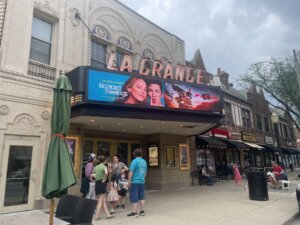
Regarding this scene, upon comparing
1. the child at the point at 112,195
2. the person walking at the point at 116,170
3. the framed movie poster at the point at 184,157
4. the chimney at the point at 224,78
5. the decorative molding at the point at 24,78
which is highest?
the chimney at the point at 224,78

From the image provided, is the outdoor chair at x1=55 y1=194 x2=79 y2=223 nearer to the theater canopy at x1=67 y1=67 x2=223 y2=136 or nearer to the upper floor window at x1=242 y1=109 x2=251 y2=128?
the theater canopy at x1=67 y1=67 x2=223 y2=136

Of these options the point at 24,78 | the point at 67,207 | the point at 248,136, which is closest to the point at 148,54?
the point at 24,78

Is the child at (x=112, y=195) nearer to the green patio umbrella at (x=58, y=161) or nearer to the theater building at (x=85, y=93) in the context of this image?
the theater building at (x=85, y=93)

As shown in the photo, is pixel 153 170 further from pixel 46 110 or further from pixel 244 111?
pixel 244 111

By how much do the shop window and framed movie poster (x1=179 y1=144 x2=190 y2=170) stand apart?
1.79ft

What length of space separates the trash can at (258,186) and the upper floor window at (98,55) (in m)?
8.65

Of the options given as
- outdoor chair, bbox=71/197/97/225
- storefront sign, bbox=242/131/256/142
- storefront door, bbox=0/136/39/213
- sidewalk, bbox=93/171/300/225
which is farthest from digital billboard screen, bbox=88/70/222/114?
storefront sign, bbox=242/131/256/142

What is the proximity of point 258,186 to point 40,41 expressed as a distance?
10.8 metres

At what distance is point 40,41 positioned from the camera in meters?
10.9

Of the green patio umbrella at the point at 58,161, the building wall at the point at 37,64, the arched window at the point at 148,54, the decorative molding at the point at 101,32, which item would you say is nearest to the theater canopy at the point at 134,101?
the building wall at the point at 37,64

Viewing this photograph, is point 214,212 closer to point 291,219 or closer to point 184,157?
point 291,219

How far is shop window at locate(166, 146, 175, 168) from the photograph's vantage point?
1541cm

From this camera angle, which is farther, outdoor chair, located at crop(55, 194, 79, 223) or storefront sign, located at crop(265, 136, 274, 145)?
storefront sign, located at crop(265, 136, 274, 145)

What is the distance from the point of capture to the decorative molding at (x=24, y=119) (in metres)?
9.36
